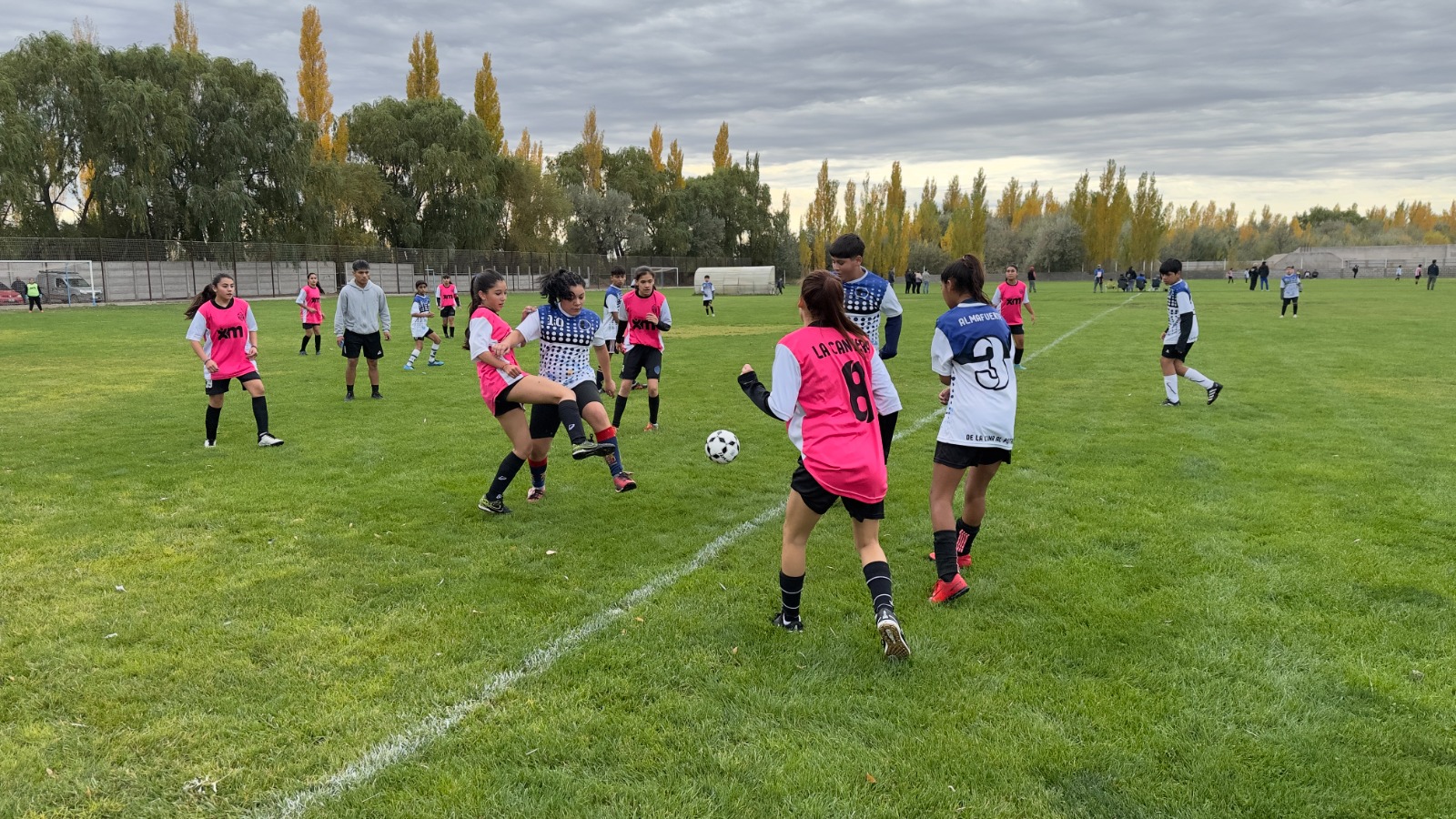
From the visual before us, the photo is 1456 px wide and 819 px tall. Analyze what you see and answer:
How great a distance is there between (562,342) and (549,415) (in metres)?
0.60

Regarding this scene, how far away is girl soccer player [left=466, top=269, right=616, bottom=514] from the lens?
6.39 m

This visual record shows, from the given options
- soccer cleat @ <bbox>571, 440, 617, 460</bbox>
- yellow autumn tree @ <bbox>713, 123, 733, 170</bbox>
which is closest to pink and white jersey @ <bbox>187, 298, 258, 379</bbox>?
Result: soccer cleat @ <bbox>571, 440, 617, 460</bbox>

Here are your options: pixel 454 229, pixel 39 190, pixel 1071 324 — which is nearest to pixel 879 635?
pixel 1071 324

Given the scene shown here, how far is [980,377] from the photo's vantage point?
491cm

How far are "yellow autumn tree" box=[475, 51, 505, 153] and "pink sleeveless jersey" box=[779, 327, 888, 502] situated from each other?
254 ft

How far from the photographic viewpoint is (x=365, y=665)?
4.12m

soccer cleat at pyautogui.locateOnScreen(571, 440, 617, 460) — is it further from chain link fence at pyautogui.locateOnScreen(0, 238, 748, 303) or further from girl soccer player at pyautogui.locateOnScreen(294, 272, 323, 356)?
chain link fence at pyautogui.locateOnScreen(0, 238, 748, 303)

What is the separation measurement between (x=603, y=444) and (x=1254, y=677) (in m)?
4.35

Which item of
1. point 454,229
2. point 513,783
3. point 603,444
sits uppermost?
point 454,229

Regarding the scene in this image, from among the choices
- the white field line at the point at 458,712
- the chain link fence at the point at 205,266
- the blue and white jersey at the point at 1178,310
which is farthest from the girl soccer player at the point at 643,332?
the chain link fence at the point at 205,266

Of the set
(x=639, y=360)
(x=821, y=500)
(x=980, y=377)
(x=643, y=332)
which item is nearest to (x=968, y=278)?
(x=980, y=377)

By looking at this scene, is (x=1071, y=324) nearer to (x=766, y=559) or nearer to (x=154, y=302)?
(x=766, y=559)

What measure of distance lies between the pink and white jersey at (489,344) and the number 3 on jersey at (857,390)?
316 cm

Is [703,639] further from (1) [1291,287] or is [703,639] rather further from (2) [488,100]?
(2) [488,100]
